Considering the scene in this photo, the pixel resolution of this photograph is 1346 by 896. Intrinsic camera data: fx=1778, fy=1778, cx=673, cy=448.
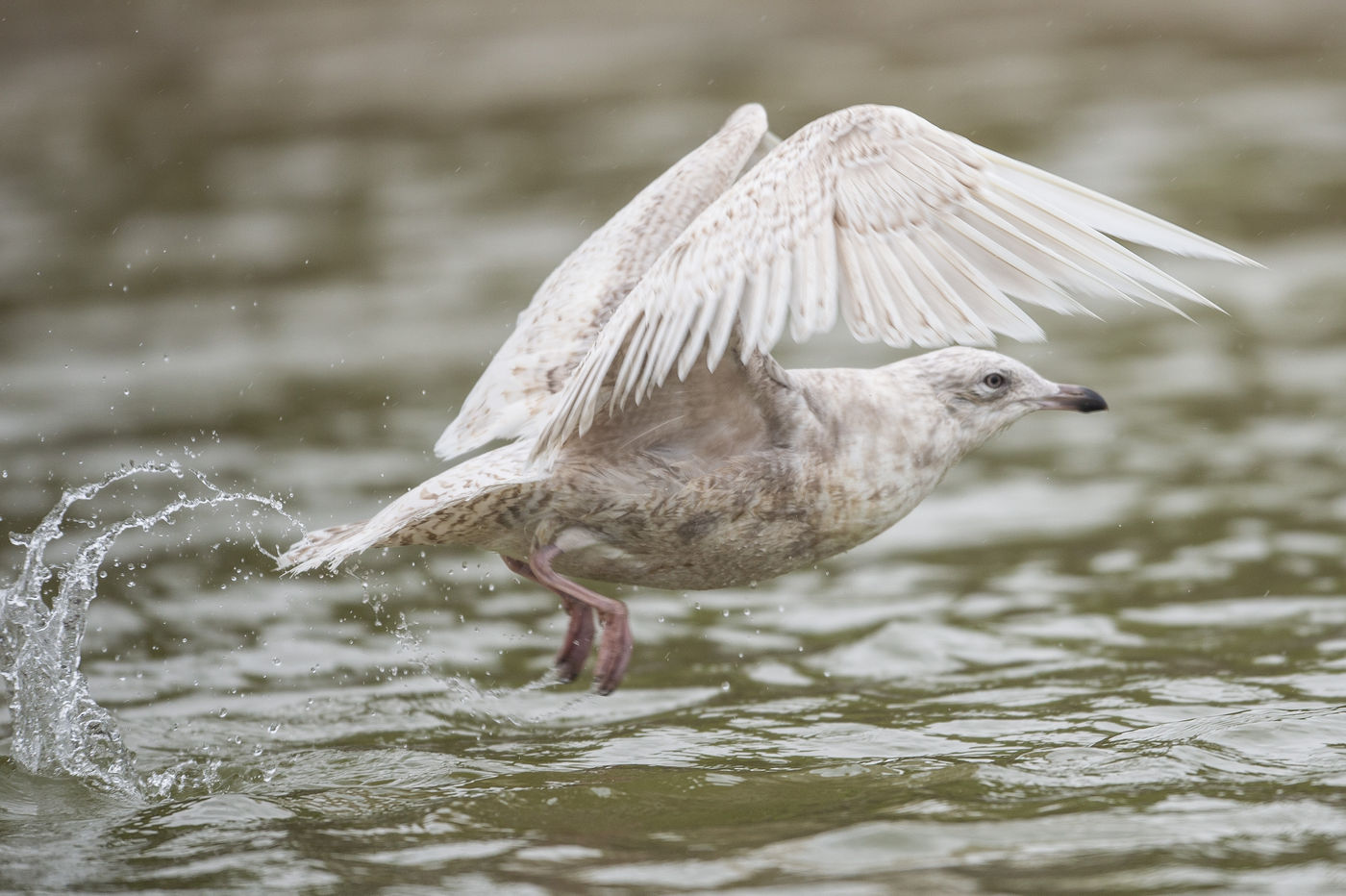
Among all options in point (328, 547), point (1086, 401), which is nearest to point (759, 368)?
point (1086, 401)

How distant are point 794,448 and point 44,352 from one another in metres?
6.84

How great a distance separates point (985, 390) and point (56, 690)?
3158 millimetres

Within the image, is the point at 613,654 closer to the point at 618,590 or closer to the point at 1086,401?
the point at 1086,401

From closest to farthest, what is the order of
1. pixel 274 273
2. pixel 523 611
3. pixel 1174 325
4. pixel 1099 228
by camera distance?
pixel 1099 228 → pixel 523 611 → pixel 1174 325 → pixel 274 273

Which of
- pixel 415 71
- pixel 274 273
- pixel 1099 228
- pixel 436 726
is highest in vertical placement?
pixel 415 71

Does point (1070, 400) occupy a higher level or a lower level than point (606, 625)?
higher

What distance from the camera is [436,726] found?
6152 mm

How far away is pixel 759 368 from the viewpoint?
531cm

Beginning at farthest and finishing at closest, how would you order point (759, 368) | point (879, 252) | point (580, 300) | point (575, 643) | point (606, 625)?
point (580, 300)
point (575, 643)
point (606, 625)
point (759, 368)
point (879, 252)

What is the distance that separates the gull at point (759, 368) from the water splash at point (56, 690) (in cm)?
86

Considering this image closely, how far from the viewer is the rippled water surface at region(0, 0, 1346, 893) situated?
4855mm

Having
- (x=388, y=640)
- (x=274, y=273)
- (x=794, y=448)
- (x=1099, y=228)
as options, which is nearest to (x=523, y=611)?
(x=388, y=640)

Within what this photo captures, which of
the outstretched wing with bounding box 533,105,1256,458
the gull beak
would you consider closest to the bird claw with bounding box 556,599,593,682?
the outstretched wing with bounding box 533,105,1256,458

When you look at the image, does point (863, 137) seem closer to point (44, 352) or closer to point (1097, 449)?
point (1097, 449)
